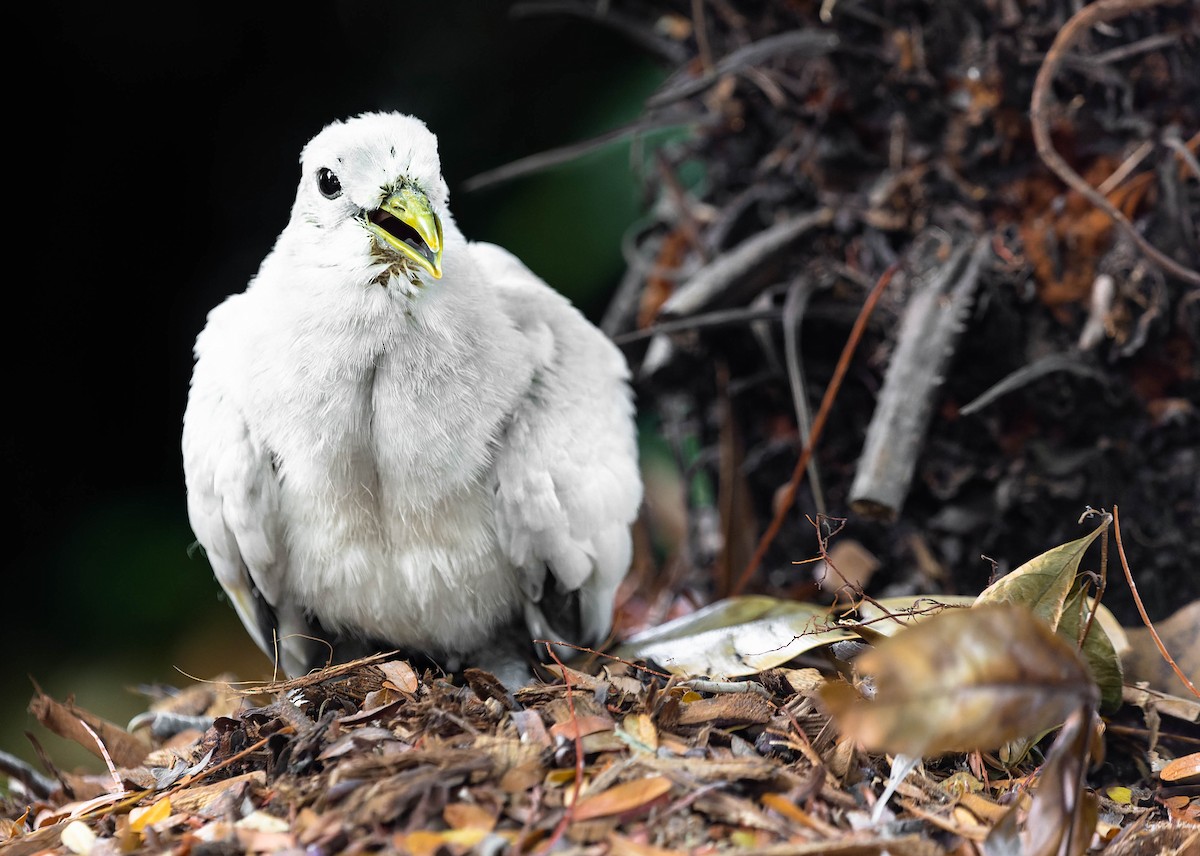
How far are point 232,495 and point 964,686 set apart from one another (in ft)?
3.08

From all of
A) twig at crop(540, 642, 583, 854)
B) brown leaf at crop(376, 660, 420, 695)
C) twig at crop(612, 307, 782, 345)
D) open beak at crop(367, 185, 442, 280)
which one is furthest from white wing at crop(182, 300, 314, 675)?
twig at crop(612, 307, 782, 345)

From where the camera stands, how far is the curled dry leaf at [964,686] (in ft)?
2.41

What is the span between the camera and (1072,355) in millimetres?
1405

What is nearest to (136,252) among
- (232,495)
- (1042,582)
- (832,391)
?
(232,495)

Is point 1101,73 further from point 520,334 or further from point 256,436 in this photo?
point 256,436

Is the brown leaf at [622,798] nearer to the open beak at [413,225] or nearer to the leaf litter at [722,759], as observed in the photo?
the leaf litter at [722,759]

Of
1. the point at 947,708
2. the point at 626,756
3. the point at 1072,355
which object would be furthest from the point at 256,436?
the point at 1072,355

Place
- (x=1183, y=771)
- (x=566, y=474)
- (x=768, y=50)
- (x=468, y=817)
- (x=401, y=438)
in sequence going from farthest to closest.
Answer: (x=768, y=50)
(x=566, y=474)
(x=401, y=438)
(x=1183, y=771)
(x=468, y=817)

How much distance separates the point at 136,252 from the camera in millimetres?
2133

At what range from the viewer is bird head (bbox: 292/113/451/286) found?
3.84 feet

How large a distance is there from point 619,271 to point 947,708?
1.92m

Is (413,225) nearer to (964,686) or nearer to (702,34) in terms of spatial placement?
(702,34)

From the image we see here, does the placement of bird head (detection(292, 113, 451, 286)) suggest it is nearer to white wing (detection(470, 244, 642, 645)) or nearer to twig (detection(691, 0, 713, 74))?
white wing (detection(470, 244, 642, 645))

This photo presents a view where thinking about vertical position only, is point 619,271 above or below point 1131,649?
above
